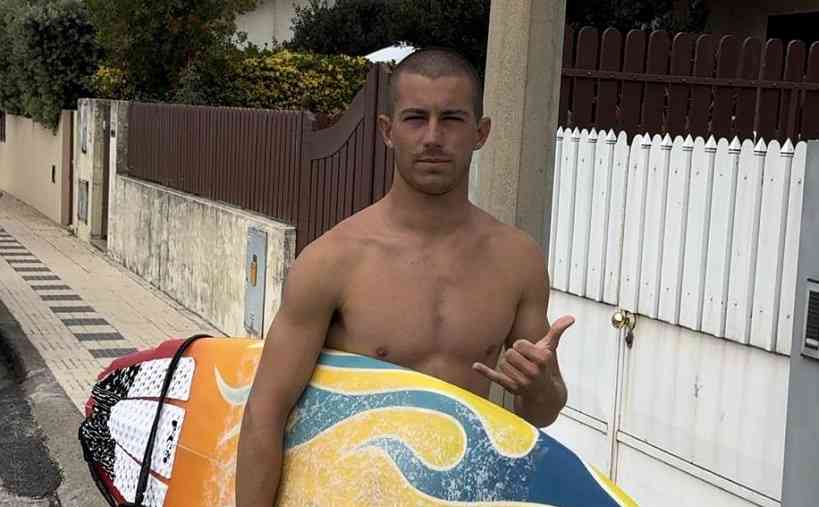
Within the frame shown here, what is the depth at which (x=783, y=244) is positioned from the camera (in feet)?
14.4

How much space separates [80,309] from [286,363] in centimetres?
917

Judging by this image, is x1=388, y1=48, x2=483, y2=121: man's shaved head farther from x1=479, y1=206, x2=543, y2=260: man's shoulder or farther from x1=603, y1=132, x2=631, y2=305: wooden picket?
x1=603, y1=132, x2=631, y2=305: wooden picket

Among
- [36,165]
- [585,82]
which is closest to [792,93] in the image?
[585,82]

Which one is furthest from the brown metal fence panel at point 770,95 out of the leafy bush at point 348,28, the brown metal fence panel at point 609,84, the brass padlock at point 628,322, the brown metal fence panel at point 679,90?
the leafy bush at point 348,28

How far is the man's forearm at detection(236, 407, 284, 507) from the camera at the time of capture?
99.2 inches

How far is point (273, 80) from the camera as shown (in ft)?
59.2

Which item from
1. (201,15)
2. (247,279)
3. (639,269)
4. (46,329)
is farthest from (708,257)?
(201,15)

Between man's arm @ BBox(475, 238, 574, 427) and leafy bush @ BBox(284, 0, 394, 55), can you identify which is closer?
man's arm @ BBox(475, 238, 574, 427)

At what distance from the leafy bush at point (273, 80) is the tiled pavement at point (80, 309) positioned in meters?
2.98

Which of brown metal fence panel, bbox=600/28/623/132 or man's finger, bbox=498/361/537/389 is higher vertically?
brown metal fence panel, bbox=600/28/623/132

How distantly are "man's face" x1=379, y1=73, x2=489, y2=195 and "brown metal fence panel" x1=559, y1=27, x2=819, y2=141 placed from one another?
375 cm

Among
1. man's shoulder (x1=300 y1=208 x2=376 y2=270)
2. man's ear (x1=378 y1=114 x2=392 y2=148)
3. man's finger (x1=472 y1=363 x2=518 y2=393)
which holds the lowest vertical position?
man's finger (x1=472 y1=363 x2=518 y2=393)

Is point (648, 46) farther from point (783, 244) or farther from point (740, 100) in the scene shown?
point (783, 244)

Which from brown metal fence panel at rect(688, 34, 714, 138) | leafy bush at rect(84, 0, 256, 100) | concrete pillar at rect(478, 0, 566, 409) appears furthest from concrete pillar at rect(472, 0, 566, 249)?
leafy bush at rect(84, 0, 256, 100)
